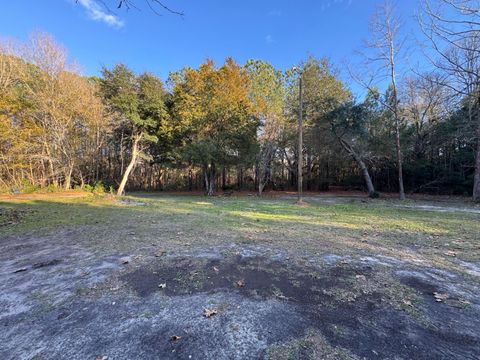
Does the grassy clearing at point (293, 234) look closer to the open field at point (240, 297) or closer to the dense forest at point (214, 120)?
the open field at point (240, 297)

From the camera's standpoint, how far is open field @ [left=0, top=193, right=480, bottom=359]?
1699 mm

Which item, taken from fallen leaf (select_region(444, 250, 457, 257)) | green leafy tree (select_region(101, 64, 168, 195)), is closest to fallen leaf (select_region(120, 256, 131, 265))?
fallen leaf (select_region(444, 250, 457, 257))

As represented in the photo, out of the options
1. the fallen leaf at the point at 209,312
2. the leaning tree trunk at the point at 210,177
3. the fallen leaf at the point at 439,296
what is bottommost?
the fallen leaf at the point at 209,312

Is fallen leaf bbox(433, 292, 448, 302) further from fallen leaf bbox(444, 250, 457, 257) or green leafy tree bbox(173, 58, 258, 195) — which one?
green leafy tree bbox(173, 58, 258, 195)

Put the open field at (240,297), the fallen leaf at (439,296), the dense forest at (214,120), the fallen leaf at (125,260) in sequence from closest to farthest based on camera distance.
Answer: the open field at (240,297), the fallen leaf at (439,296), the fallen leaf at (125,260), the dense forest at (214,120)

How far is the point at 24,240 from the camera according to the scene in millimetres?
4527

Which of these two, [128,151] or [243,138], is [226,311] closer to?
[243,138]

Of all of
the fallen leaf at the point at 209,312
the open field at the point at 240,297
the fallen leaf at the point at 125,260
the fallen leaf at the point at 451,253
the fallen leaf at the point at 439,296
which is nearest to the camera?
the open field at the point at 240,297

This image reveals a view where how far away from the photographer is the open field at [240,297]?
5.57ft

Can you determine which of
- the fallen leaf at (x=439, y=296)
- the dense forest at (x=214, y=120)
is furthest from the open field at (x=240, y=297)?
the dense forest at (x=214, y=120)

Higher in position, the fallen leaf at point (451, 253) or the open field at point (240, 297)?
the fallen leaf at point (451, 253)

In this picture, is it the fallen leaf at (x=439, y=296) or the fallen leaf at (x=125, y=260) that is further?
the fallen leaf at (x=125, y=260)

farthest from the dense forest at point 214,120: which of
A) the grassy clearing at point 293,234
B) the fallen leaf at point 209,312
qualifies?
the fallen leaf at point 209,312

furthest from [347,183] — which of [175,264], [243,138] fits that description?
[175,264]
